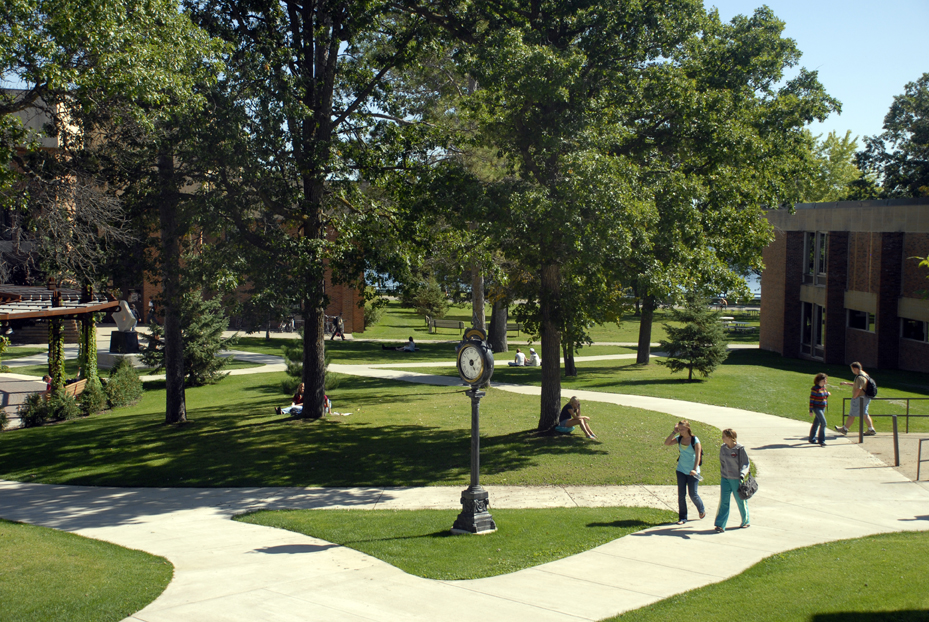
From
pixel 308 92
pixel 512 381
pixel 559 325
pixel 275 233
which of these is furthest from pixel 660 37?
pixel 512 381

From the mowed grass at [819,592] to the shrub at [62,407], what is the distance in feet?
60.9

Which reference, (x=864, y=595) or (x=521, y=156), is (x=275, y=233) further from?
(x=864, y=595)

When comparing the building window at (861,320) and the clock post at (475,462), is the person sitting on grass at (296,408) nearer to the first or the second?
the clock post at (475,462)

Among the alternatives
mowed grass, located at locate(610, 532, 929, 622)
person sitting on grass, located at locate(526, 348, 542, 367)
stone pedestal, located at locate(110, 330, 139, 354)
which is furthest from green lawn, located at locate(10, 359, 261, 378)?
mowed grass, located at locate(610, 532, 929, 622)

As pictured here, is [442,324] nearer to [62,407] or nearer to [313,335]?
[62,407]

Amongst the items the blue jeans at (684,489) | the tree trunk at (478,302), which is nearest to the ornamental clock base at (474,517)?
the blue jeans at (684,489)

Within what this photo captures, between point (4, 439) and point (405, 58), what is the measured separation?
13566 millimetres

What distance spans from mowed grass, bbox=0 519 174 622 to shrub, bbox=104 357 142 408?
44.1 feet

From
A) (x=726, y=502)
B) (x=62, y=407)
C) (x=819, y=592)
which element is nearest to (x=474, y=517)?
(x=726, y=502)

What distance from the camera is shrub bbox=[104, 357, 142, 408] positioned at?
2256cm

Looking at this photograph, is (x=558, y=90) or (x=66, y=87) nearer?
(x=66, y=87)

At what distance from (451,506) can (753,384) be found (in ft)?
53.1

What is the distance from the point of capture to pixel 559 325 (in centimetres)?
1533

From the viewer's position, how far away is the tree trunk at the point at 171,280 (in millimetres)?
17109
